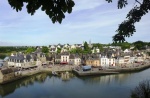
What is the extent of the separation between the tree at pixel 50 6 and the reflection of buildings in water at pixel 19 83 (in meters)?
26.3

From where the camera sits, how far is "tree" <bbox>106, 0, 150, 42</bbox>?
204 inches

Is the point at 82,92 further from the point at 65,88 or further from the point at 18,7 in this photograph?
the point at 18,7

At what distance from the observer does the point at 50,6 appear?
256 cm

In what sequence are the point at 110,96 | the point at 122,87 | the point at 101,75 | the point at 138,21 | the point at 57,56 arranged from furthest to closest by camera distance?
Result: the point at 57,56, the point at 101,75, the point at 122,87, the point at 110,96, the point at 138,21

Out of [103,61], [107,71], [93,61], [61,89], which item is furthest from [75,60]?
[61,89]

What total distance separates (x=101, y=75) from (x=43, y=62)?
Answer: 17.3 m

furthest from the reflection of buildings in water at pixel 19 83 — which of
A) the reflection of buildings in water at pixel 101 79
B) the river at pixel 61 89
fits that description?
the reflection of buildings in water at pixel 101 79

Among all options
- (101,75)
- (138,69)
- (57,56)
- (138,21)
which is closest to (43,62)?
(57,56)

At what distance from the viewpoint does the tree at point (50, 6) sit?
252 centimetres

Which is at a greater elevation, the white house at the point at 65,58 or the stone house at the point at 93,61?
the white house at the point at 65,58

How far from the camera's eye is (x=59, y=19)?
2.59 m

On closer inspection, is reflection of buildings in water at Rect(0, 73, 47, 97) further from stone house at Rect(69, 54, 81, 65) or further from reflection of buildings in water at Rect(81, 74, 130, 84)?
stone house at Rect(69, 54, 81, 65)

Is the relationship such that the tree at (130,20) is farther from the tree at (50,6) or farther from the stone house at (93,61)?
the stone house at (93,61)

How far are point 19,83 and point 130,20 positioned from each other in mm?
30024
